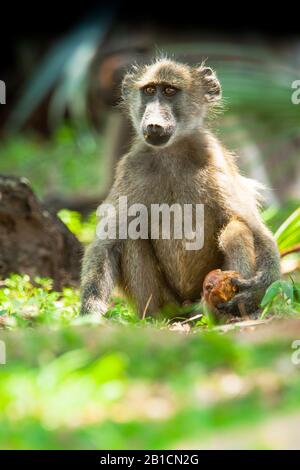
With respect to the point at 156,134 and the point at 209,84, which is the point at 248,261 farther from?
the point at 209,84

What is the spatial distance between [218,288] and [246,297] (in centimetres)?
19

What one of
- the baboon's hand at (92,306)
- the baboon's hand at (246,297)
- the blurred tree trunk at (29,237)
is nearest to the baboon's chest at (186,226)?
the baboon's hand at (246,297)

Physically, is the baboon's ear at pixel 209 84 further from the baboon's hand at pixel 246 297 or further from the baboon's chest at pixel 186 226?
the baboon's hand at pixel 246 297

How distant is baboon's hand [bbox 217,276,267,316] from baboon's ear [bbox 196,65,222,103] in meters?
1.50

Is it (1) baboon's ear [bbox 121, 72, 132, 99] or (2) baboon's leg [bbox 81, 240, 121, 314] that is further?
(1) baboon's ear [bbox 121, 72, 132, 99]

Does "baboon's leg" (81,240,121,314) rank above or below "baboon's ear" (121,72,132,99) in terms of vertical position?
below

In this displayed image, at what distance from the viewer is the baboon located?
5.70 m

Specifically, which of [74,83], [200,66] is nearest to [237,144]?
[74,83]

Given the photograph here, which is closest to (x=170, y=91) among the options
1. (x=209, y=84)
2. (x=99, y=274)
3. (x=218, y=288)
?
(x=209, y=84)

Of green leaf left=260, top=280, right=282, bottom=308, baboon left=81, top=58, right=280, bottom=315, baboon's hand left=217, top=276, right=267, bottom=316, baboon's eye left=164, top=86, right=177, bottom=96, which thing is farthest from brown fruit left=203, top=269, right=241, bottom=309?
baboon's eye left=164, top=86, right=177, bottom=96

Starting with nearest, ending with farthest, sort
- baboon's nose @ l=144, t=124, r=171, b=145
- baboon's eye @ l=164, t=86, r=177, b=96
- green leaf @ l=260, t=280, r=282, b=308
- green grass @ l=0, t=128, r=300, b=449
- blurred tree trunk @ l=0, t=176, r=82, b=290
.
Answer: green grass @ l=0, t=128, r=300, b=449 → green leaf @ l=260, t=280, r=282, b=308 → baboon's nose @ l=144, t=124, r=171, b=145 → baboon's eye @ l=164, t=86, r=177, b=96 → blurred tree trunk @ l=0, t=176, r=82, b=290

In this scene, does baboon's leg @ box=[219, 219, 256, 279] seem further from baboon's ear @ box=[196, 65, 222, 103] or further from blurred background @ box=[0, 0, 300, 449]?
baboon's ear @ box=[196, 65, 222, 103]

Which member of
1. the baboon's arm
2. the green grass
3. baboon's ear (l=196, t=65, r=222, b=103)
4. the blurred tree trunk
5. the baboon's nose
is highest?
baboon's ear (l=196, t=65, r=222, b=103)

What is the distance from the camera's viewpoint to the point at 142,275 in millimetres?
5906
